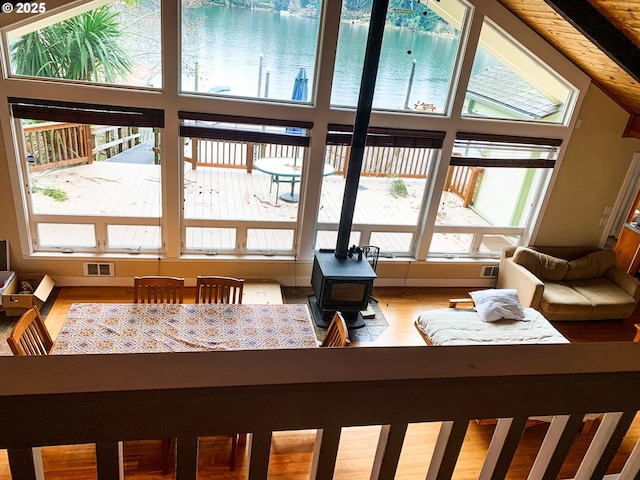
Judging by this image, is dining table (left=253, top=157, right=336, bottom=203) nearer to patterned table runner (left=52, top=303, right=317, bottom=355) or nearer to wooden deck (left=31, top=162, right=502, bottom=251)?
wooden deck (left=31, top=162, right=502, bottom=251)

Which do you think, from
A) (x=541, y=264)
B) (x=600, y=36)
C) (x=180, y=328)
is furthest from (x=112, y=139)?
(x=541, y=264)

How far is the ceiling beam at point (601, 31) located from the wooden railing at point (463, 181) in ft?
6.32

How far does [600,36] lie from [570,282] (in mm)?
3032

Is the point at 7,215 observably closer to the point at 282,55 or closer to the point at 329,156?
the point at 282,55

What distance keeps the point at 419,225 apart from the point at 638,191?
122 inches

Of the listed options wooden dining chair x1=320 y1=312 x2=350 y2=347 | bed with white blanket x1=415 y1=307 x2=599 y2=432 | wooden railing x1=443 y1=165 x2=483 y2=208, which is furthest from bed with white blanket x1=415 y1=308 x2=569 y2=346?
wooden railing x1=443 y1=165 x2=483 y2=208

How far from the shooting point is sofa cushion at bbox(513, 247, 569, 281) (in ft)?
18.9

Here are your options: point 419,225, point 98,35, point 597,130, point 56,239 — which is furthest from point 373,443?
point 597,130

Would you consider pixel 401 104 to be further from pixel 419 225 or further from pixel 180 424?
pixel 180 424

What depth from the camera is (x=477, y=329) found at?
4.47 m

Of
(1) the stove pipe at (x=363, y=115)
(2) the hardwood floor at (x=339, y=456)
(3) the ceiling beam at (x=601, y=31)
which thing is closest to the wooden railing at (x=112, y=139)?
(2) the hardwood floor at (x=339, y=456)

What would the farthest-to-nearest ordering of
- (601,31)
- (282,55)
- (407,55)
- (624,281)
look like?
(624,281) < (407,55) < (282,55) < (601,31)

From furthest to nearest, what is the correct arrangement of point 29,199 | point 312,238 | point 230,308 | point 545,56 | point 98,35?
1. point 312,238
2. point 545,56
3. point 29,199
4. point 98,35
5. point 230,308

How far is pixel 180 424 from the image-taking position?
0.55 m
